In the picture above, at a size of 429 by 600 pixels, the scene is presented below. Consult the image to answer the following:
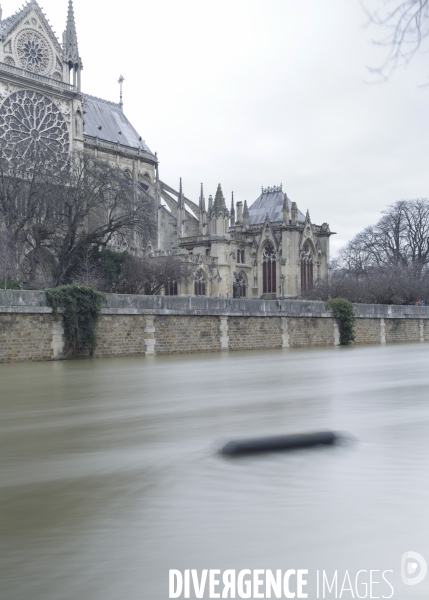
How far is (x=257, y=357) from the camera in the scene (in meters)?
26.9

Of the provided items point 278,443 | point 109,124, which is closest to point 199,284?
point 109,124

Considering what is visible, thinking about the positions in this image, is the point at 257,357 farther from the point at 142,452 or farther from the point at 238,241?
the point at 238,241

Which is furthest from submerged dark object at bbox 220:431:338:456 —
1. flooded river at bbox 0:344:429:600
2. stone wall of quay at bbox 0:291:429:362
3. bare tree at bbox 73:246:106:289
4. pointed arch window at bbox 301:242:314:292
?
pointed arch window at bbox 301:242:314:292

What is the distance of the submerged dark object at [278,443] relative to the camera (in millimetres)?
7938

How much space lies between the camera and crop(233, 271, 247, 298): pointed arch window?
2601 inches

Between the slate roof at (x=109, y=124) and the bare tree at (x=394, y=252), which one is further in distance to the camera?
the slate roof at (x=109, y=124)

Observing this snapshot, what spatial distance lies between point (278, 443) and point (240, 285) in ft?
192

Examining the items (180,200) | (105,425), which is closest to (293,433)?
(105,425)

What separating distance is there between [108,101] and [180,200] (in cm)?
1317

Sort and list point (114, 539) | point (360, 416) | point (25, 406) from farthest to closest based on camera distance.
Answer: point (25, 406) < point (360, 416) < point (114, 539)

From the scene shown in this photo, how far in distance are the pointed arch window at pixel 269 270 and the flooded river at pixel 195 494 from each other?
53.8 meters

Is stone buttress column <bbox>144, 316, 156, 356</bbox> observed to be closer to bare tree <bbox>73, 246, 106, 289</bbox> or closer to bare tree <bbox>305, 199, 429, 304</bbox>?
bare tree <bbox>73, 246, 106, 289</bbox>

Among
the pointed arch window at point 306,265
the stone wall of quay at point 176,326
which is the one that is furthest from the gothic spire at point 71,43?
the stone wall of quay at point 176,326

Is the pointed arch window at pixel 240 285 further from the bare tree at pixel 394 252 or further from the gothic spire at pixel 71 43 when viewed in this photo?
the gothic spire at pixel 71 43
